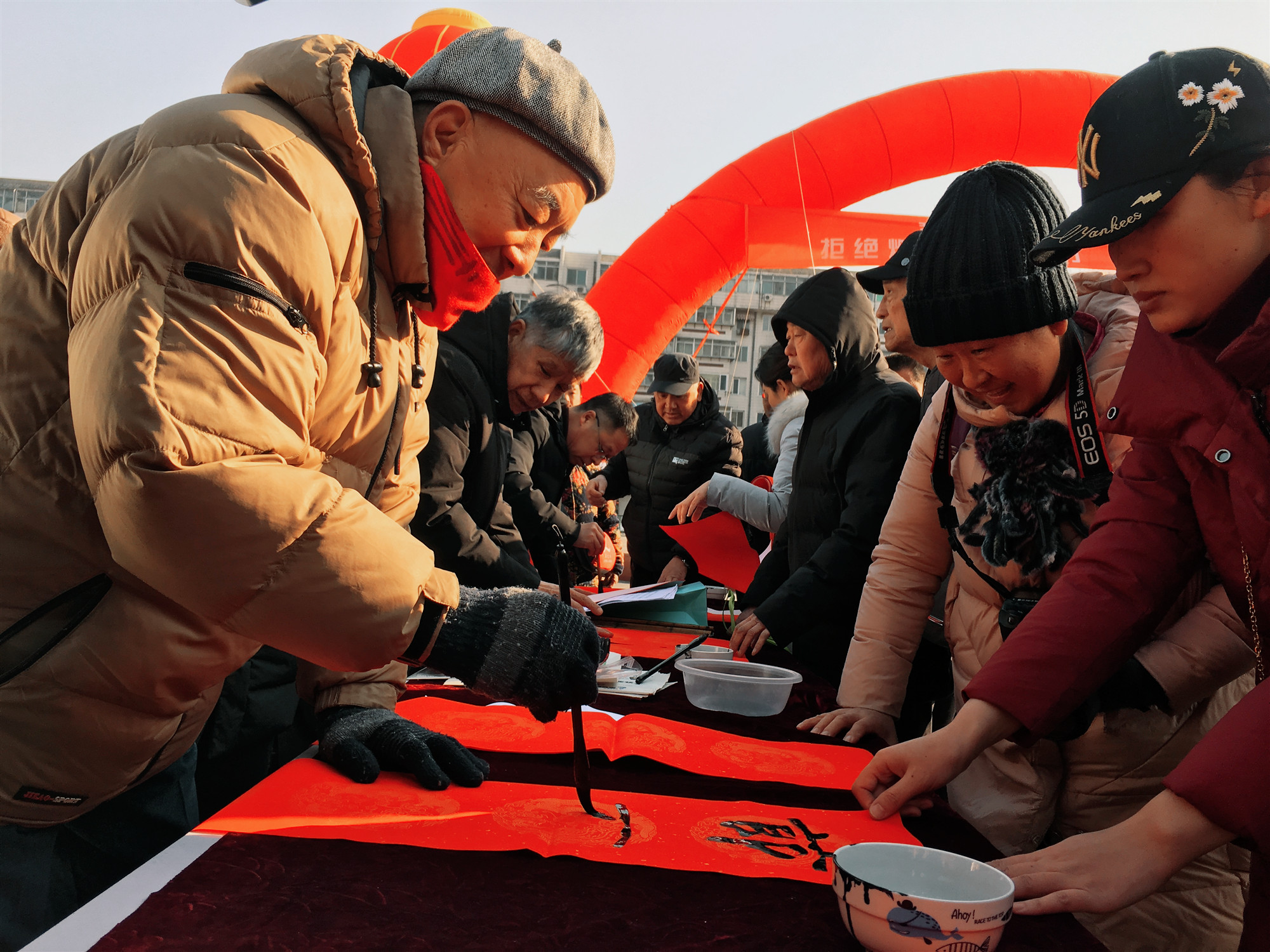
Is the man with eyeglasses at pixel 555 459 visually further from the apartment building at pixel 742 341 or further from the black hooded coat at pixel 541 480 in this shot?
the apartment building at pixel 742 341

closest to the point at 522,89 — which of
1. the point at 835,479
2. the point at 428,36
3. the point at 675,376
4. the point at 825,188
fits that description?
the point at 835,479

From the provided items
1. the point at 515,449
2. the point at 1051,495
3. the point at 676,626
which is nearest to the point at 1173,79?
the point at 1051,495

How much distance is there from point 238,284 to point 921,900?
74 centimetres

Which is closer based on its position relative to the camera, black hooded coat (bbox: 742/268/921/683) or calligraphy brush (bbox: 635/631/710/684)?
calligraphy brush (bbox: 635/631/710/684)

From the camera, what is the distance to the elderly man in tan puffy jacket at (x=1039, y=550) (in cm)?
108

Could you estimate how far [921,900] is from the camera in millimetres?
596

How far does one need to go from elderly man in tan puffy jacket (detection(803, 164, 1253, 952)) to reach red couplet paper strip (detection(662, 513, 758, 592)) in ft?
2.83

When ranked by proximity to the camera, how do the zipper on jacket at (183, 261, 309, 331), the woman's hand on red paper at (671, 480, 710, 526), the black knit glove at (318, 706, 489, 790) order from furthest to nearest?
the woman's hand on red paper at (671, 480, 710, 526) < the black knit glove at (318, 706, 489, 790) < the zipper on jacket at (183, 261, 309, 331)

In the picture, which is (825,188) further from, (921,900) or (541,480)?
(921,900)

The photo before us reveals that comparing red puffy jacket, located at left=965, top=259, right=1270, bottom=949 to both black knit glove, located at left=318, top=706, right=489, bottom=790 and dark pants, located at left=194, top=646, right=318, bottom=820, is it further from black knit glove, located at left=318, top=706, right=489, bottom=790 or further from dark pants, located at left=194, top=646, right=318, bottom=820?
dark pants, located at left=194, top=646, right=318, bottom=820

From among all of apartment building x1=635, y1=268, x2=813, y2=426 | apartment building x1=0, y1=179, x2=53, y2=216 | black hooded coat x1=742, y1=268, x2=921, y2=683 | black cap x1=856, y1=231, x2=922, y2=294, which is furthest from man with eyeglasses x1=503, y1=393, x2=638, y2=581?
apartment building x1=0, y1=179, x2=53, y2=216

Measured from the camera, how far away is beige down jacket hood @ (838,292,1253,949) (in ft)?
3.49

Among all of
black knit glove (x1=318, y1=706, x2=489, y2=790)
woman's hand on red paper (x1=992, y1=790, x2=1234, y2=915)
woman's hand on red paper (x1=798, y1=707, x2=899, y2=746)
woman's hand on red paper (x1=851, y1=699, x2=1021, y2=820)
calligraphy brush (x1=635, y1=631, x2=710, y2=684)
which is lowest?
calligraphy brush (x1=635, y1=631, x2=710, y2=684)

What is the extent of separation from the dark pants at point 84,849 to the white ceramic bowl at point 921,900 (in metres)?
0.78
